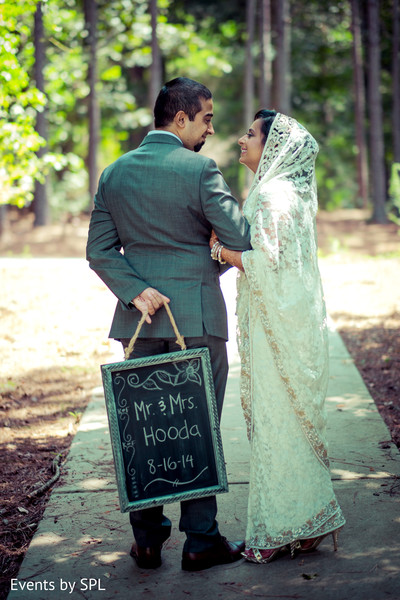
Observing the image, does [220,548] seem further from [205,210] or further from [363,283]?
[363,283]

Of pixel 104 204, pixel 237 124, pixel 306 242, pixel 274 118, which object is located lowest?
pixel 306 242

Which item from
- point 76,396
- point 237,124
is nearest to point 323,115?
point 237,124

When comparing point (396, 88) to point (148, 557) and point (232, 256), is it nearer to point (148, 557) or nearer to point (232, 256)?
point (232, 256)

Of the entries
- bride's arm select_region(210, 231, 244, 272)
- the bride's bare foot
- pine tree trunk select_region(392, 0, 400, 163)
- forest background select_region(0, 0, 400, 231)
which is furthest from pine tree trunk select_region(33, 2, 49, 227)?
pine tree trunk select_region(392, 0, 400, 163)

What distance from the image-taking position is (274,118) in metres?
3.52

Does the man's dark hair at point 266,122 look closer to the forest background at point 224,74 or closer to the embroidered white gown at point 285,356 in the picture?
the embroidered white gown at point 285,356

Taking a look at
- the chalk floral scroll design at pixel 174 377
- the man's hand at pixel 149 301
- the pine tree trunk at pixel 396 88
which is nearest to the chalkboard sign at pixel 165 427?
the chalk floral scroll design at pixel 174 377

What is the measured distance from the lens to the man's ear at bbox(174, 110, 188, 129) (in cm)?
337

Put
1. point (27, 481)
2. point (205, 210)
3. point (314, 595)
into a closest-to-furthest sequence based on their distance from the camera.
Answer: point (314, 595) → point (205, 210) → point (27, 481)

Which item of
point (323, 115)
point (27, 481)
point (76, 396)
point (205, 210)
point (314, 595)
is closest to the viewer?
point (314, 595)

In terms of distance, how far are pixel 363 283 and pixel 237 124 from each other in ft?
60.9

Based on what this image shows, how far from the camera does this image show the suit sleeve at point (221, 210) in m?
3.24

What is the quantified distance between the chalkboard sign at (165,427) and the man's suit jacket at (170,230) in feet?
0.62

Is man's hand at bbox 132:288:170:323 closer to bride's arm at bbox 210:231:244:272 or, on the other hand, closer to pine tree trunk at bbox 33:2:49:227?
bride's arm at bbox 210:231:244:272
